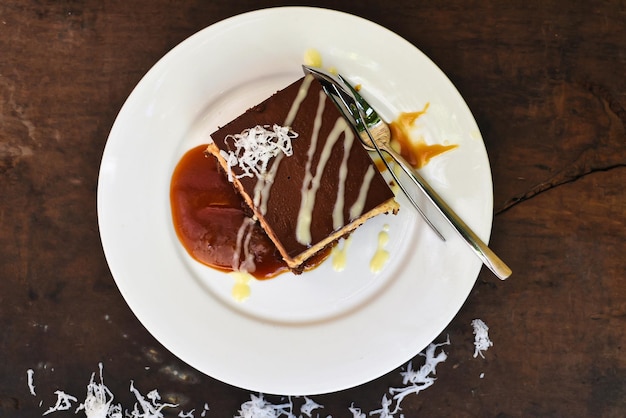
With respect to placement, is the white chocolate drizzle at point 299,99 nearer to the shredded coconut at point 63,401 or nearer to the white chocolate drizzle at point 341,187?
the white chocolate drizzle at point 341,187

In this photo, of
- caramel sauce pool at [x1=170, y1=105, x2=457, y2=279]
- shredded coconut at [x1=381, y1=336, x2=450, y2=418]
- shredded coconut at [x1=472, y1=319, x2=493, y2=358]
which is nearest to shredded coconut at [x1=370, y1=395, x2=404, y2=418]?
shredded coconut at [x1=381, y1=336, x2=450, y2=418]

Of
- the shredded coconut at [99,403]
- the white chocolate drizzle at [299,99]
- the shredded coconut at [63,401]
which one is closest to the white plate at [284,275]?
the white chocolate drizzle at [299,99]

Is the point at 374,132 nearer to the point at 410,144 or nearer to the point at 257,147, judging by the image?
the point at 410,144

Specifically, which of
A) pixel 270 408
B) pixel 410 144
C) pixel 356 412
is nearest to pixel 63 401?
pixel 270 408

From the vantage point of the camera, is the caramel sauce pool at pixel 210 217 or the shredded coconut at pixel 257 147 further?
the caramel sauce pool at pixel 210 217

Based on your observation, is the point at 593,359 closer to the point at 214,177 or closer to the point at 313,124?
the point at 313,124

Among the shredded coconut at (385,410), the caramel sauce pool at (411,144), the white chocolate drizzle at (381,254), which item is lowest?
the shredded coconut at (385,410)
